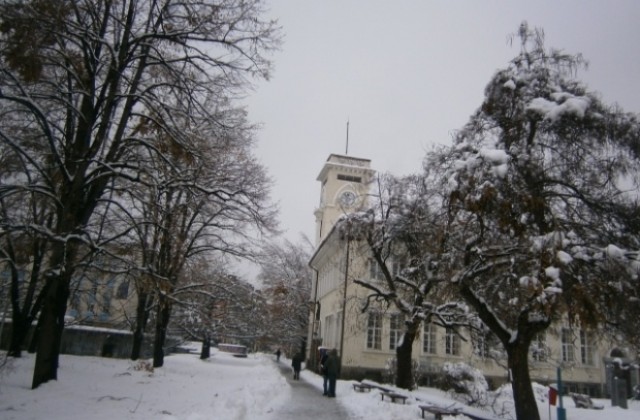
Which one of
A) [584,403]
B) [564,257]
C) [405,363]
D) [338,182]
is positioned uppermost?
[338,182]

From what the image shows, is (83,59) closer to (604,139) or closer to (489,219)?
(489,219)

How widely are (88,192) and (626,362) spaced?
28.8m

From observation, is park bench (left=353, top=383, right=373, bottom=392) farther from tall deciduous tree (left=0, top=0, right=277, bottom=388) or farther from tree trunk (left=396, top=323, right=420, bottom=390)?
tall deciduous tree (left=0, top=0, right=277, bottom=388)

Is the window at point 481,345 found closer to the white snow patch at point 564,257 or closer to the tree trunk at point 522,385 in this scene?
the tree trunk at point 522,385

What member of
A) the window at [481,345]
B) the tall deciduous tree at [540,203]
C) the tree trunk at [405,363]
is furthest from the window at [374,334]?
the tall deciduous tree at [540,203]

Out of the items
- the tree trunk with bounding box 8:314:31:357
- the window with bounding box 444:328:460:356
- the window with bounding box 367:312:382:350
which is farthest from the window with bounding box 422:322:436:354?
the tree trunk with bounding box 8:314:31:357

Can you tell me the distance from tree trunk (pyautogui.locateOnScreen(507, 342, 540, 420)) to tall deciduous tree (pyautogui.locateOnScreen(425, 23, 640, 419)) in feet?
0.09

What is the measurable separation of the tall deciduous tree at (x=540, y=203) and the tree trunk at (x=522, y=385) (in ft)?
0.09

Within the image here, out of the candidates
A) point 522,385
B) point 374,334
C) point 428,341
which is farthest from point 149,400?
point 428,341

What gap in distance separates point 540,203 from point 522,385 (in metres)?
5.45

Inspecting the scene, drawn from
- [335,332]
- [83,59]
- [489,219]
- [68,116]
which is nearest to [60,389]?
[68,116]

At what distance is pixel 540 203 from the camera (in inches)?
407

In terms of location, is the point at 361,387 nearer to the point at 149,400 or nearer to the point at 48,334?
the point at 149,400

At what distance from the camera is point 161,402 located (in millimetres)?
13031
